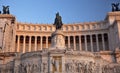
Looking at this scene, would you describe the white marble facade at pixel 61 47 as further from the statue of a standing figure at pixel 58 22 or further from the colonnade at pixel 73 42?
the statue of a standing figure at pixel 58 22

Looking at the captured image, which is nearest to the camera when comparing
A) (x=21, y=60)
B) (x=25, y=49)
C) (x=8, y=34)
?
(x=21, y=60)

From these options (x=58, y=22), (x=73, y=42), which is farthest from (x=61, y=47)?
(x=73, y=42)

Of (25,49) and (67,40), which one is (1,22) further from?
(67,40)

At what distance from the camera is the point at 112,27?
184ft

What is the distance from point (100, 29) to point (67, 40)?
8769mm

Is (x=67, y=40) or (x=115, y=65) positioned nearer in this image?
(x=115, y=65)

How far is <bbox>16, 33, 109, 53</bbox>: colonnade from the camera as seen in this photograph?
2283 inches

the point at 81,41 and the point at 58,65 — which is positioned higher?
the point at 81,41

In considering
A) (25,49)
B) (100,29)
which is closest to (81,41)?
(100,29)

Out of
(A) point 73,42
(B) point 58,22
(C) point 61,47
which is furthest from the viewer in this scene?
(A) point 73,42

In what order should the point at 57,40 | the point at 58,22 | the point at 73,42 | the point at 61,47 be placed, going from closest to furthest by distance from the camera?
the point at 61,47 → the point at 57,40 → the point at 58,22 → the point at 73,42

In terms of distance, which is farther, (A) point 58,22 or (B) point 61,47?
(A) point 58,22

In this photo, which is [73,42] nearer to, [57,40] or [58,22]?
[58,22]

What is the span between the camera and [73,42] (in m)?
59.8
